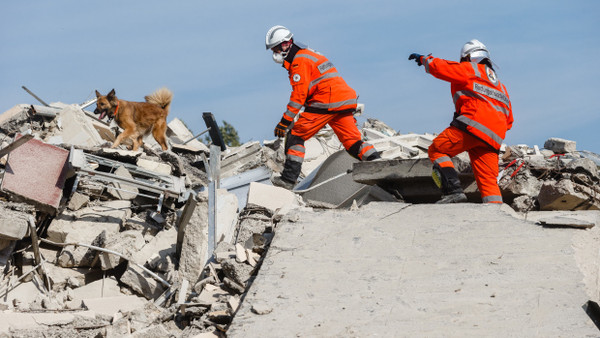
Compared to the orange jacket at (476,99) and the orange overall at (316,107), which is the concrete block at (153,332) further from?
the orange overall at (316,107)

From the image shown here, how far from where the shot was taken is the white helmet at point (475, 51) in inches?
252

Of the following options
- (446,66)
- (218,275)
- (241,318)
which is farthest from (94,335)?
(446,66)

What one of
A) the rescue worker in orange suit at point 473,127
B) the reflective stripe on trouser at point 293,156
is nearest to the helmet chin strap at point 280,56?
the reflective stripe on trouser at point 293,156

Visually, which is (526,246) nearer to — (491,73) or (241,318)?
(241,318)

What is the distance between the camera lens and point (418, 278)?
4.29 meters

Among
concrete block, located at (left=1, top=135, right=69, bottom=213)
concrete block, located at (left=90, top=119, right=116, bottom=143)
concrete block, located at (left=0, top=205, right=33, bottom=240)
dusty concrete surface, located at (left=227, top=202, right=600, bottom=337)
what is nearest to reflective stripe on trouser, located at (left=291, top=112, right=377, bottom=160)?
dusty concrete surface, located at (left=227, top=202, right=600, bottom=337)

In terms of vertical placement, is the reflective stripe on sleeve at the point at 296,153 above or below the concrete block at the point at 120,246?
above

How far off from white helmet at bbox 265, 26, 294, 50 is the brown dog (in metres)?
5.16

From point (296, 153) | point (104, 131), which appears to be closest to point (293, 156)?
point (296, 153)

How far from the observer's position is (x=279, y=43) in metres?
7.66

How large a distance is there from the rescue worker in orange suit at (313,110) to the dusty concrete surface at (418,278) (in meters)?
2.21

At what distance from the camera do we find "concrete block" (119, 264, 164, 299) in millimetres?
6742

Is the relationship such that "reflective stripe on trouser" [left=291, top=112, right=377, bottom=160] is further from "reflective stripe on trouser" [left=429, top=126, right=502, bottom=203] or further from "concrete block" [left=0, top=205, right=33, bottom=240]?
"concrete block" [left=0, top=205, right=33, bottom=240]

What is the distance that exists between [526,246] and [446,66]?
207 cm
